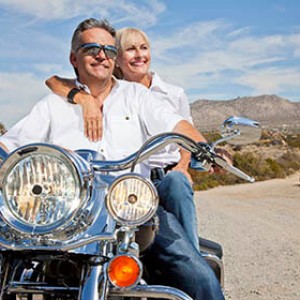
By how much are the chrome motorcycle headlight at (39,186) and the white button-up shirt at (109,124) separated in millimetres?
1233

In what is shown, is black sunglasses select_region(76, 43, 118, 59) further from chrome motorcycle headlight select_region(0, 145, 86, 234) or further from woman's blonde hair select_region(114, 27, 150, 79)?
chrome motorcycle headlight select_region(0, 145, 86, 234)

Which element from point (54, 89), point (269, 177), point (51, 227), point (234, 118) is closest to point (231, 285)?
point (54, 89)

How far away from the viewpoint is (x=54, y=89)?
12.7ft

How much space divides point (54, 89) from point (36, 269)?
5.37ft

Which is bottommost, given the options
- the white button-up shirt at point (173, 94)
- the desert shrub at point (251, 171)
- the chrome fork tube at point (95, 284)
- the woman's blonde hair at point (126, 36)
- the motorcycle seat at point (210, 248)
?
the chrome fork tube at point (95, 284)

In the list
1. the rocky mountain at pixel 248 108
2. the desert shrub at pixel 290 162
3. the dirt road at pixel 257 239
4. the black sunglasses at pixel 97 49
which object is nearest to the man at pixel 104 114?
the black sunglasses at pixel 97 49

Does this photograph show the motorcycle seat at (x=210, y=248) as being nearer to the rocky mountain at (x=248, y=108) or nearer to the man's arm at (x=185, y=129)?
the man's arm at (x=185, y=129)

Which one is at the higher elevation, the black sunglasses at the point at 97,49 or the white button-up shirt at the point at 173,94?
the white button-up shirt at the point at 173,94

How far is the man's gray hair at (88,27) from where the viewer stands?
363 centimetres

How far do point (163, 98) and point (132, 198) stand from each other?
2.65m

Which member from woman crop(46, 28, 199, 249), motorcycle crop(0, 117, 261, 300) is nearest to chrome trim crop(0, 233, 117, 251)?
motorcycle crop(0, 117, 261, 300)

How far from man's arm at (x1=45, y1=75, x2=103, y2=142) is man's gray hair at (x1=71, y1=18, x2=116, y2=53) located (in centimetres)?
25

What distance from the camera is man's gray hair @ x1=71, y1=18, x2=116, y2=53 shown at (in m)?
3.63

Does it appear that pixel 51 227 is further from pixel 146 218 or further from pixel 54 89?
pixel 54 89
